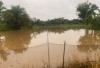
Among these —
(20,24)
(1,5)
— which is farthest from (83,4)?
(1,5)

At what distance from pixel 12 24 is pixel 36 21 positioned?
17.0 m

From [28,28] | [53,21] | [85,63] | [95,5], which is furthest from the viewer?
[53,21]

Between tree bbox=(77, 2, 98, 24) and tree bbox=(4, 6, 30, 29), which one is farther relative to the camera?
tree bbox=(77, 2, 98, 24)

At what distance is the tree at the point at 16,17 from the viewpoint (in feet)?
86.0

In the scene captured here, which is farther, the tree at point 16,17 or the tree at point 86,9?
the tree at point 86,9

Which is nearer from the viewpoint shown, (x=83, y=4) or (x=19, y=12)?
(x=19, y=12)

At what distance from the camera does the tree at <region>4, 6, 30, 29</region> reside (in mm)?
26203

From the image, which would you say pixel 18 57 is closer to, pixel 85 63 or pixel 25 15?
pixel 85 63

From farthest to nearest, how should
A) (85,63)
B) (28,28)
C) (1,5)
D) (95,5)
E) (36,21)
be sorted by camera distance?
(36,21) < (95,5) < (28,28) < (1,5) < (85,63)

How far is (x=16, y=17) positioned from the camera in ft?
91.2

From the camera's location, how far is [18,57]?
494 cm

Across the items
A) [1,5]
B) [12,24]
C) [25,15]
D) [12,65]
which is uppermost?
[1,5]

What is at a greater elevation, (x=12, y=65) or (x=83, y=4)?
(x=83, y=4)

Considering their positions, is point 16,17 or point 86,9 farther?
point 86,9
